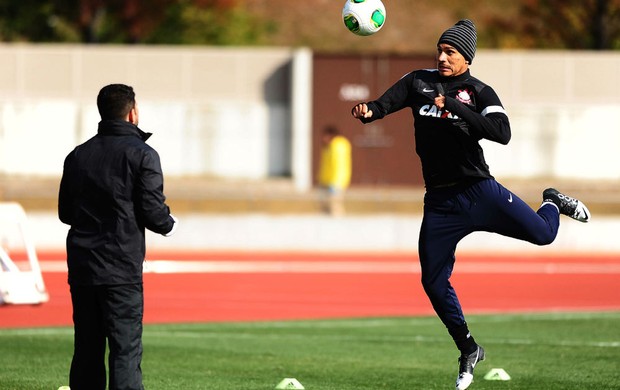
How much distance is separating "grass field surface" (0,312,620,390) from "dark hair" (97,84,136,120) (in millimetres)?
2961

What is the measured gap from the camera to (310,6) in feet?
261

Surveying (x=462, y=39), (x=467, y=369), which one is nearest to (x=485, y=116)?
(x=462, y=39)

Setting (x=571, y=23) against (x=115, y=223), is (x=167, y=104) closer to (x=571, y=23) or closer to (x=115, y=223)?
(x=571, y=23)

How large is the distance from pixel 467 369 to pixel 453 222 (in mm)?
1085

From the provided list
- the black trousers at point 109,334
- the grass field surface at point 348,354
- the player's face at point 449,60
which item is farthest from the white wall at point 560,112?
the black trousers at point 109,334

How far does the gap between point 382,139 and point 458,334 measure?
1062 inches

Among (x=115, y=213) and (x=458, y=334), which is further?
(x=458, y=334)

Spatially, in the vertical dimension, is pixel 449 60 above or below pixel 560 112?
below

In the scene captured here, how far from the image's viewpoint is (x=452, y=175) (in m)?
9.66

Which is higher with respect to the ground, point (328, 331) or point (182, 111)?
point (182, 111)

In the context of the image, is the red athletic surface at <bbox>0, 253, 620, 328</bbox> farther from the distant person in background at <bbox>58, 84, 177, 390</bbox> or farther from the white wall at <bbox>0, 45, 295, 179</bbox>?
the white wall at <bbox>0, 45, 295, 179</bbox>

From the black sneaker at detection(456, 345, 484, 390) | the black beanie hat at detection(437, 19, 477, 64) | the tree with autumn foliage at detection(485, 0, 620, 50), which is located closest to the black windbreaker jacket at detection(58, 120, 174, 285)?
the black beanie hat at detection(437, 19, 477, 64)

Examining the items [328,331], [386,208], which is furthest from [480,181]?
[386,208]

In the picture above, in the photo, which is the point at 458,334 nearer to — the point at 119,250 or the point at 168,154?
the point at 119,250
